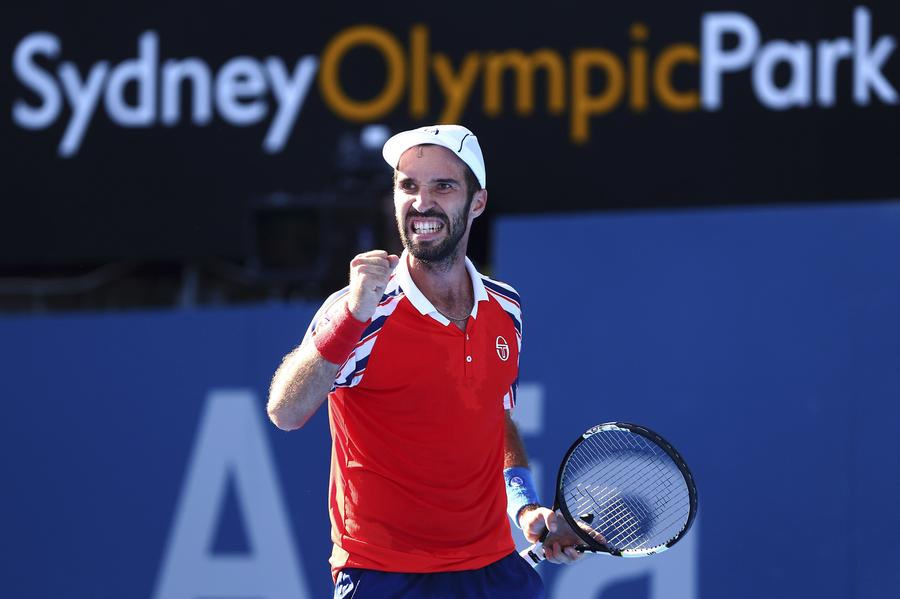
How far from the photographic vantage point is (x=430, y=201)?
4.16 m

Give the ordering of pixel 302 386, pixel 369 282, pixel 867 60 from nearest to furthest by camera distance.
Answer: pixel 369 282 < pixel 302 386 < pixel 867 60

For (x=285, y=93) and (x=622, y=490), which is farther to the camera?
(x=285, y=93)

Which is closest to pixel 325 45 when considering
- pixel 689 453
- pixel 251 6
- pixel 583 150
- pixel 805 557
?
pixel 251 6

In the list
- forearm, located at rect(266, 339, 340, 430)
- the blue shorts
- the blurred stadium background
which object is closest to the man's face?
forearm, located at rect(266, 339, 340, 430)

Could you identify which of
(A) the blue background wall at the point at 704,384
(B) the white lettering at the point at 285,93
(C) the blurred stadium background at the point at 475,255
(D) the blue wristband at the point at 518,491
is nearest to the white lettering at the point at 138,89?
(C) the blurred stadium background at the point at 475,255

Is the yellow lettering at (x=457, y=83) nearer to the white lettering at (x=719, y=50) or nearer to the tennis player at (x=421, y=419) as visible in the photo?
the white lettering at (x=719, y=50)

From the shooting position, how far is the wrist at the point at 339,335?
3891 millimetres

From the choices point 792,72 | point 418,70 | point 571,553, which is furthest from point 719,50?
point 571,553

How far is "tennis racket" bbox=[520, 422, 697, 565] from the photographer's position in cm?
434

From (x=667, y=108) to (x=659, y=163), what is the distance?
28cm

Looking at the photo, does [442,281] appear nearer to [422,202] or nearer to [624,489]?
[422,202]

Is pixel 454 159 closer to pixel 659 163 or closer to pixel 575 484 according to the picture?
pixel 575 484

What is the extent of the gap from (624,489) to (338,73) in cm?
443

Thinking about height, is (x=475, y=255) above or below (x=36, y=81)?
below
